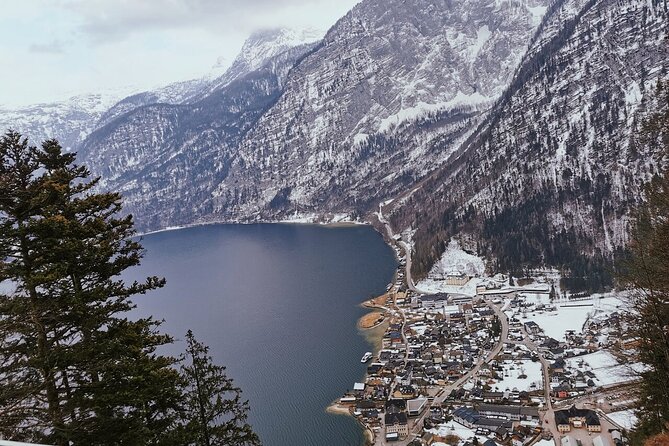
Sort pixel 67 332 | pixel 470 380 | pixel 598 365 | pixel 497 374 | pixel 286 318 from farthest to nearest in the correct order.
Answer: pixel 286 318
pixel 598 365
pixel 497 374
pixel 470 380
pixel 67 332

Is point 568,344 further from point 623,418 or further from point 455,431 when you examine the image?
point 455,431

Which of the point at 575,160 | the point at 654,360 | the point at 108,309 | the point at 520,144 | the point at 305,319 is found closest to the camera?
the point at 108,309

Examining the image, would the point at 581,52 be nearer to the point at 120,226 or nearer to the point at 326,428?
the point at 326,428

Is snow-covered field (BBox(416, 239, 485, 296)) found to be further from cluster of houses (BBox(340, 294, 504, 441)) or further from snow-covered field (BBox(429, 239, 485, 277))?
cluster of houses (BBox(340, 294, 504, 441))

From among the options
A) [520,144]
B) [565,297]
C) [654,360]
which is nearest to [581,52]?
[520,144]

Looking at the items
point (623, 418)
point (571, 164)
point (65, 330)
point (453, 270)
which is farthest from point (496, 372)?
point (571, 164)

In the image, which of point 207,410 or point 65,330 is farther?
point 207,410

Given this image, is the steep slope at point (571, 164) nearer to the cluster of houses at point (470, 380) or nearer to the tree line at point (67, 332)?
the cluster of houses at point (470, 380)
